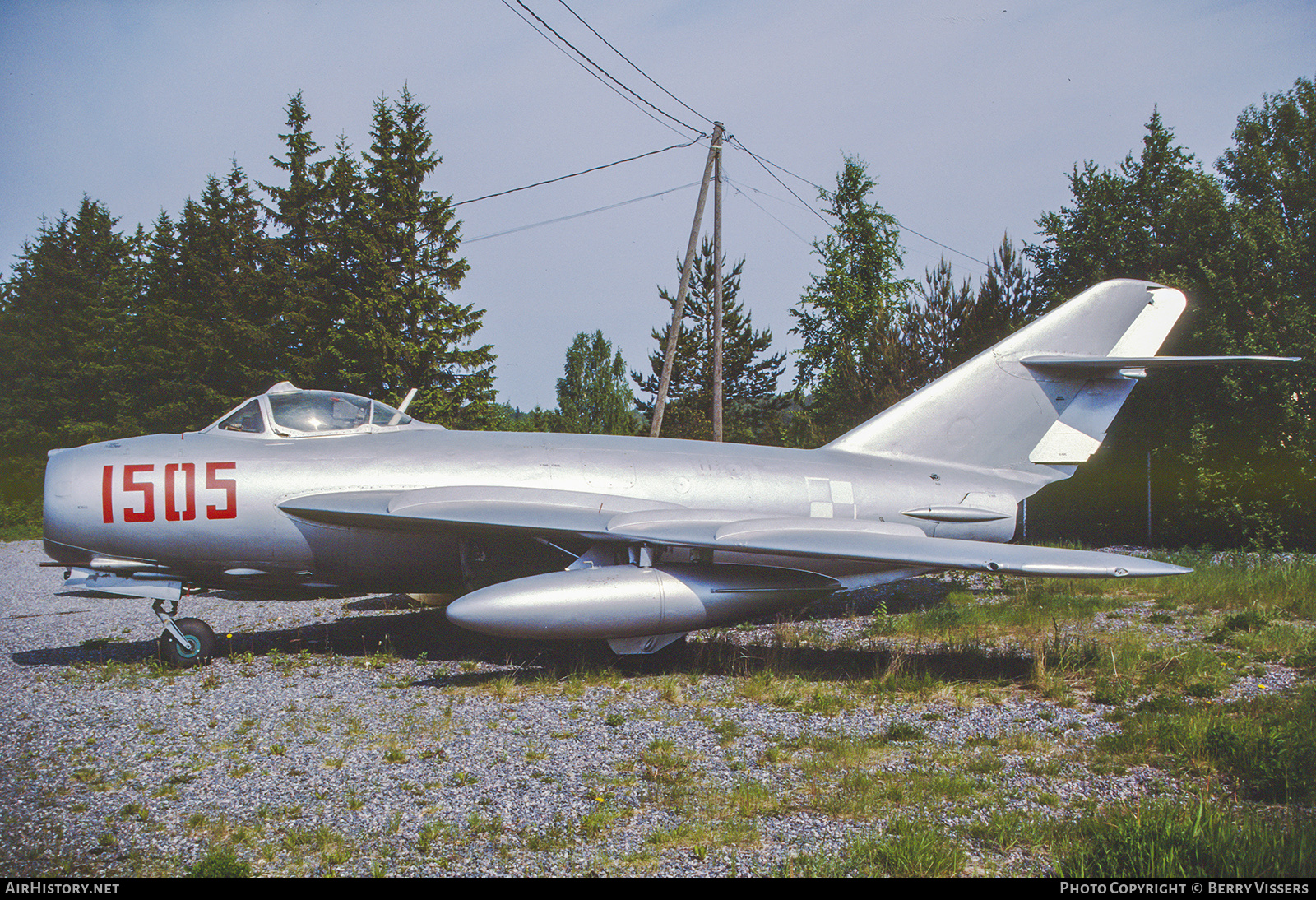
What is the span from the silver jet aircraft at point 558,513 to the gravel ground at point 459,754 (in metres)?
0.82

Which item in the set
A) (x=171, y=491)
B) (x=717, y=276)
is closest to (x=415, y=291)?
(x=717, y=276)

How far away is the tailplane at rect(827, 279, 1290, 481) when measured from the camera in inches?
391

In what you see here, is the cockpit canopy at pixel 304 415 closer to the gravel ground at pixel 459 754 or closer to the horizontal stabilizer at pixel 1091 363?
the gravel ground at pixel 459 754

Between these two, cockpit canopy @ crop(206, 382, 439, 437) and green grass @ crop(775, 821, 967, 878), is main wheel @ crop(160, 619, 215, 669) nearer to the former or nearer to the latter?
cockpit canopy @ crop(206, 382, 439, 437)

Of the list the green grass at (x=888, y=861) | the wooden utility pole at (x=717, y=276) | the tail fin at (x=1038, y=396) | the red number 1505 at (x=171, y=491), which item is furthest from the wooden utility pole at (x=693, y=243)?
the green grass at (x=888, y=861)

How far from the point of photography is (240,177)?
3756 cm

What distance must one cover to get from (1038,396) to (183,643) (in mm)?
10337

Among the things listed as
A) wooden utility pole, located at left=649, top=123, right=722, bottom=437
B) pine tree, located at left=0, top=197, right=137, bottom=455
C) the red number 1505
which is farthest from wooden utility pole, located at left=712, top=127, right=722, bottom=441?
pine tree, located at left=0, top=197, right=137, bottom=455

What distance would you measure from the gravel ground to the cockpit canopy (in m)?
2.47

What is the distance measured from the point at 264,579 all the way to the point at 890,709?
6.37 m

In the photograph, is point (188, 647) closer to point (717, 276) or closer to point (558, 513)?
point (558, 513)

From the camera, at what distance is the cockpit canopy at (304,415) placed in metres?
8.26

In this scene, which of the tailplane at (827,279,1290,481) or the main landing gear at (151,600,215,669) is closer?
the main landing gear at (151,600,215,669)

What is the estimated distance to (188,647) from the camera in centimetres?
783
